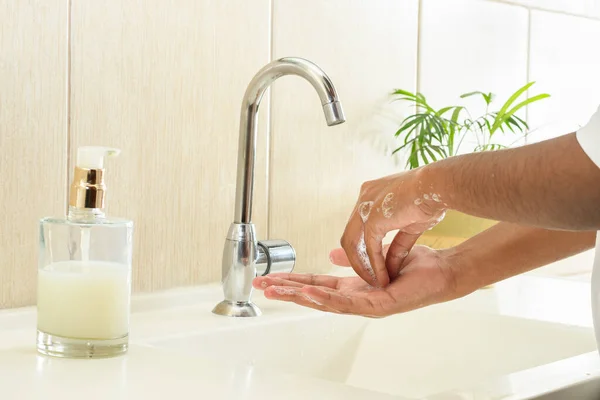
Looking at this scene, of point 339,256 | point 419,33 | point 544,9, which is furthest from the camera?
point 544,9

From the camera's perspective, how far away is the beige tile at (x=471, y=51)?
1.50 metres

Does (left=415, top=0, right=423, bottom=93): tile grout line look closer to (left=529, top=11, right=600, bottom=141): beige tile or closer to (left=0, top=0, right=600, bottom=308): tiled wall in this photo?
(left=0, top=0, right=600, bottom=308): tiled wall

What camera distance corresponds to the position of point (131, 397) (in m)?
0.66

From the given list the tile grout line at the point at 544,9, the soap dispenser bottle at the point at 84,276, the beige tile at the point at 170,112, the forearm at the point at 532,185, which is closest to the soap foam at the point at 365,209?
the forearm at the point at 532,185

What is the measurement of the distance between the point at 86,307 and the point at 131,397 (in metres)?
0.13

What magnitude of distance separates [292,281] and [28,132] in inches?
13.1

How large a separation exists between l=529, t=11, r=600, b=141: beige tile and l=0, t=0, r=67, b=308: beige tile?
1061 millimetres

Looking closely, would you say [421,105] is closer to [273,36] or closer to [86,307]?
[273,36]

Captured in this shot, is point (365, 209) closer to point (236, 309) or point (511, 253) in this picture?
point (511, 253)

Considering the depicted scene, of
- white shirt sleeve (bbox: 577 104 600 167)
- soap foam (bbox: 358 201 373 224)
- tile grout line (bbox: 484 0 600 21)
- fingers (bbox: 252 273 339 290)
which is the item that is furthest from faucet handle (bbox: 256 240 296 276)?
tile grout line (bbox: 484 0 600 21)

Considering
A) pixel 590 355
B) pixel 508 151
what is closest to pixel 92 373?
pixel 508 151

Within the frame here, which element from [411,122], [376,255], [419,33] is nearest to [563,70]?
[419,33]

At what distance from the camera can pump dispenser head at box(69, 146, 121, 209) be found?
2.49ft

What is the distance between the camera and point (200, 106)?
1129 mm
